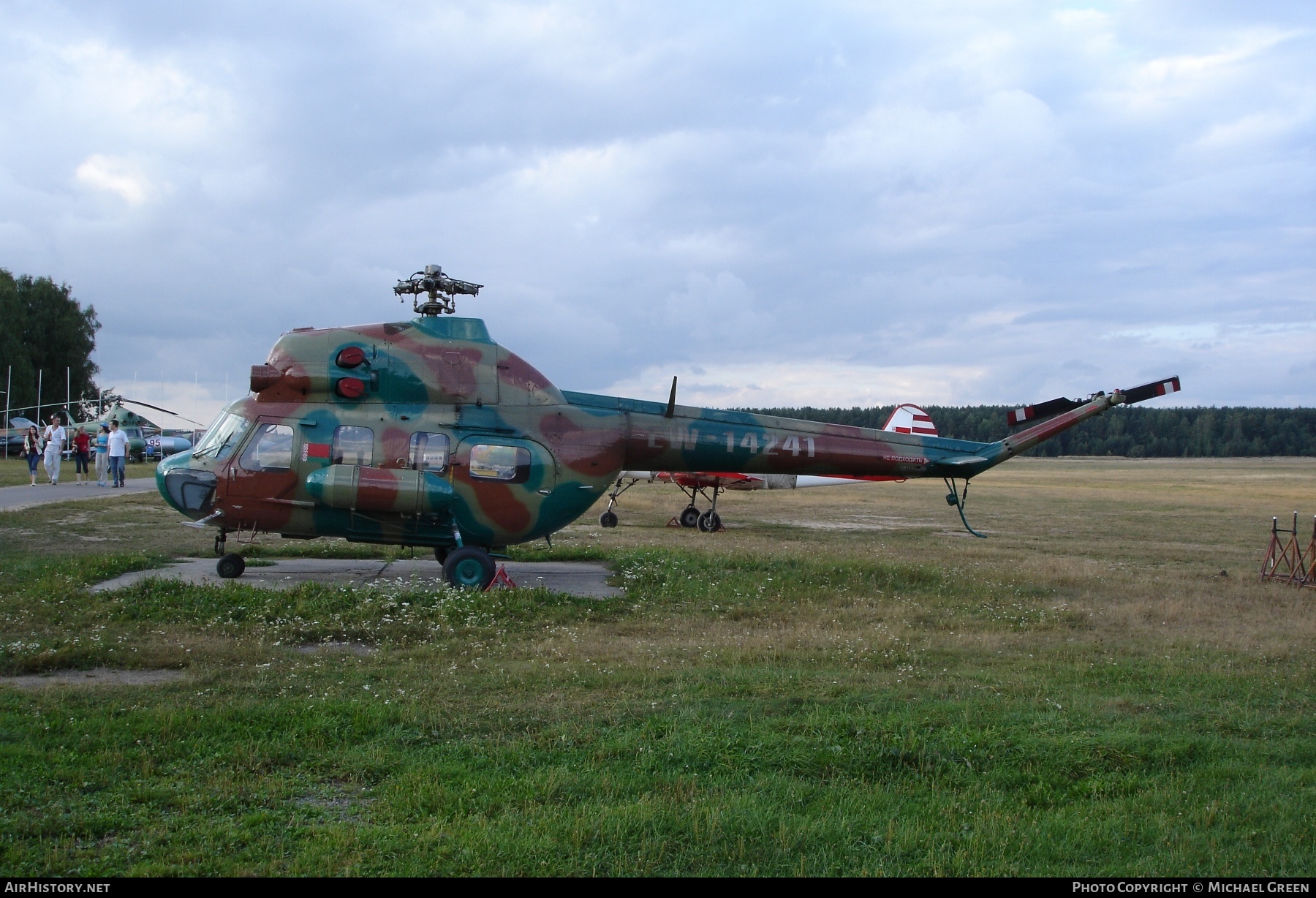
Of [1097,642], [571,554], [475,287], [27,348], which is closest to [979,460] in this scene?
[1097,642]

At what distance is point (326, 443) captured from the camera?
1202 centimetres

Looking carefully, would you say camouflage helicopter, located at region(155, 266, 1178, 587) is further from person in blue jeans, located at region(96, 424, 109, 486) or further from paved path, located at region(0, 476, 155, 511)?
person in blue jeans, located at region(96, 424, 109, 486)

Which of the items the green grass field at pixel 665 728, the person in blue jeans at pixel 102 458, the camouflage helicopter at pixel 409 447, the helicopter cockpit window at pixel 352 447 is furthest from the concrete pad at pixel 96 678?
the person in blue jeans at pixel 102 458

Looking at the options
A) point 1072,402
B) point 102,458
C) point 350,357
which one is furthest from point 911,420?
point 102,458

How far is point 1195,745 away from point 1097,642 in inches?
157

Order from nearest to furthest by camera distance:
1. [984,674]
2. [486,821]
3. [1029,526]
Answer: [486,821], [984,674], [1029,526]

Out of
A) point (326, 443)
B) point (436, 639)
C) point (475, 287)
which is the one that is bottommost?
point (436, 639)

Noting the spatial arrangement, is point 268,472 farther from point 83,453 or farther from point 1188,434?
point 1188,434

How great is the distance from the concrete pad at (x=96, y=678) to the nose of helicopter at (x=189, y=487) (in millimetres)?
4363

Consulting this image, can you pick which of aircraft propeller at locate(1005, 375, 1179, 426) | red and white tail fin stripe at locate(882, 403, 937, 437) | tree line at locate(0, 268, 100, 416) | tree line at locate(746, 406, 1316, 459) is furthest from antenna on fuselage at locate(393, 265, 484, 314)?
tree line at locate(746, 406, 1316, 459)

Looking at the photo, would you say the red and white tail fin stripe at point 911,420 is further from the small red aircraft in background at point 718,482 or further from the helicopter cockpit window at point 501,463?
the helicopter cockpit window at point 501,463

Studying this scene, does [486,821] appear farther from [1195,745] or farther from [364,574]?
[364,574]

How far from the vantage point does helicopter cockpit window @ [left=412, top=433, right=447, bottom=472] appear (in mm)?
12148

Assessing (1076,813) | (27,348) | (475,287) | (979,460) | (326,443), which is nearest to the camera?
(1076,813)
